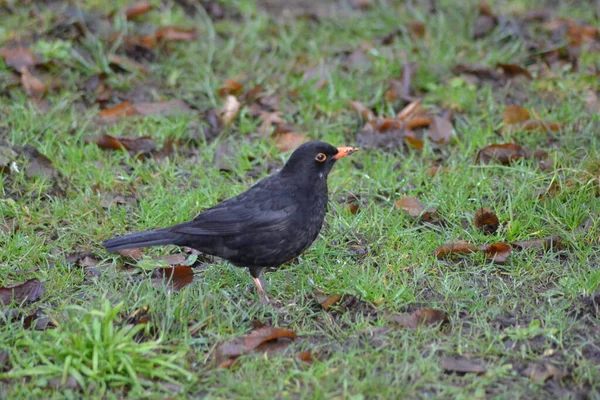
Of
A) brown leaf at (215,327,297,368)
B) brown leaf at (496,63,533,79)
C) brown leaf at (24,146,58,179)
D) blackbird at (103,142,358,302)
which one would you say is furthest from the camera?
brown leaf at (496,63,533,79)

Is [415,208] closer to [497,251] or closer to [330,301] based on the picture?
[497,251]

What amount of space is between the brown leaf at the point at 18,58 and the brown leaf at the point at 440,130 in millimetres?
3394

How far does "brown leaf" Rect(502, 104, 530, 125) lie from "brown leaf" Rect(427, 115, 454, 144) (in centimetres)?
43

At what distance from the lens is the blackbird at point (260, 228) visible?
443 centimetres

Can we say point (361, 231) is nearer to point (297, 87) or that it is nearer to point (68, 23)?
point (297, 87)

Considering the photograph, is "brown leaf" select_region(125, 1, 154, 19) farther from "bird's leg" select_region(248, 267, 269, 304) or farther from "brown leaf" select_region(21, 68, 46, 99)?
"bird's leg" select_region(248, 267, 269, 304)

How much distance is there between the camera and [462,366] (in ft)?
12.3

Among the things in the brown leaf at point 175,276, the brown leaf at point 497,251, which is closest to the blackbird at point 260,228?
the brown leaf at point 175,276

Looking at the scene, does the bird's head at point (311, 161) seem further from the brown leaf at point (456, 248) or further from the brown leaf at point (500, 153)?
the brown leaf at point (500, 153)

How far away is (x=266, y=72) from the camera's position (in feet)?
23.3

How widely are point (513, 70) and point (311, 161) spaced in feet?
10.2

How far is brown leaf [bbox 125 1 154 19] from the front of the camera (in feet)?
25.0

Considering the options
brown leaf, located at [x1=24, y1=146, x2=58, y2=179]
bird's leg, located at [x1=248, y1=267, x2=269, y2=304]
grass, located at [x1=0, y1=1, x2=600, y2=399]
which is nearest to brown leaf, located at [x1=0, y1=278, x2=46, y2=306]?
grass, located at [x1=0, y1=1, x2=600, y2=399]

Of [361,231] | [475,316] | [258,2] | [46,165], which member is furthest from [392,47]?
[475,316]
